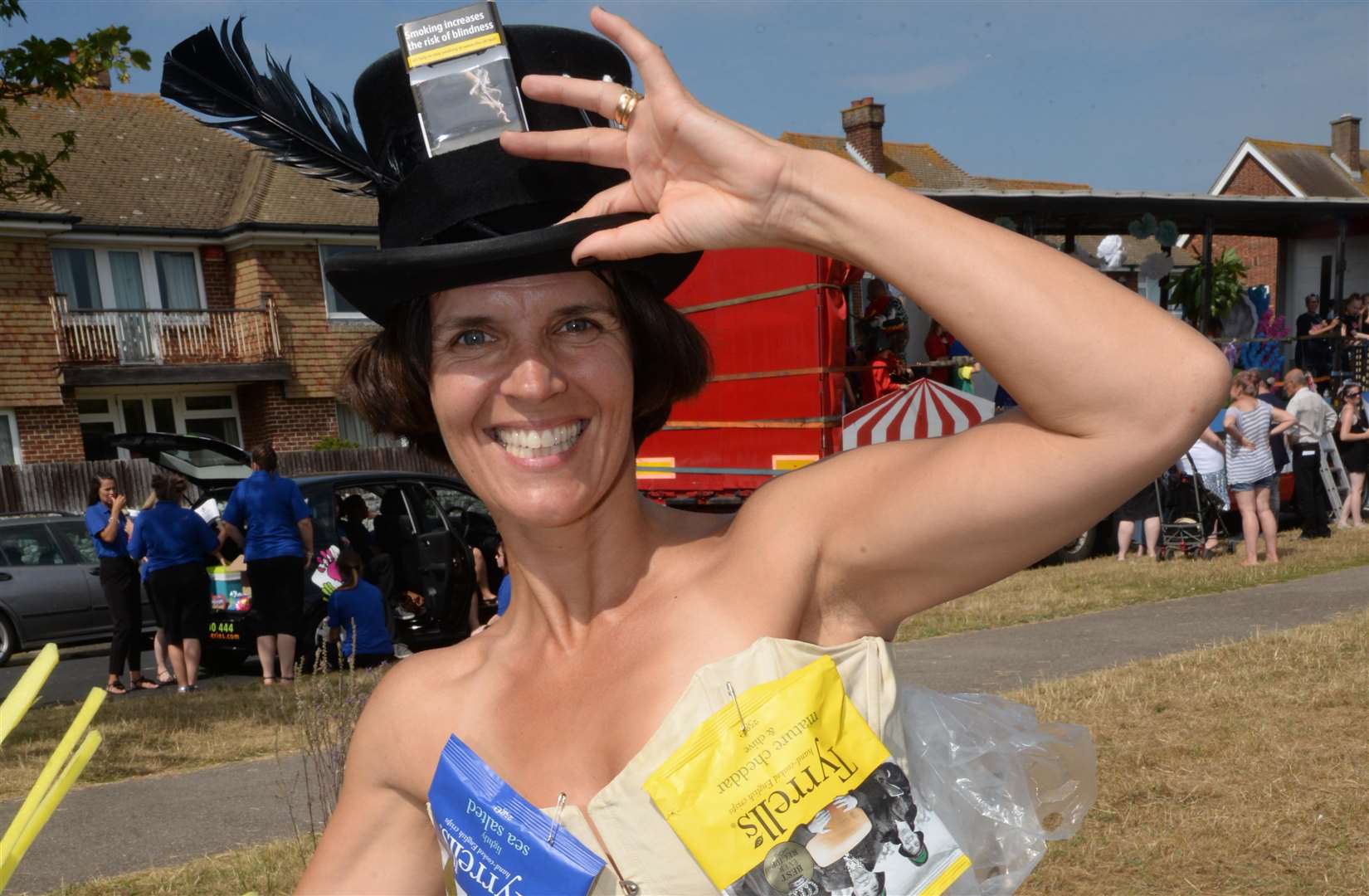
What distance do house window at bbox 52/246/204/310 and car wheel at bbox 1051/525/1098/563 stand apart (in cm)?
1962

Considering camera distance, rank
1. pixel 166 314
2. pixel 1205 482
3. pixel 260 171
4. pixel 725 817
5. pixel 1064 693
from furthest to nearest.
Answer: pixel 260 171
pixel 166 314
pixel 1205 482
pixel 1064 693
pixel 725 817

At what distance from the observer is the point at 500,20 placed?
1695 millimetres

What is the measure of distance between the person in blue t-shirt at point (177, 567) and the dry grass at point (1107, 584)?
5586 millimetres

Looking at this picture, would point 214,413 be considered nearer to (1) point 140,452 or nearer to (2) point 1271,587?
(1) point 140,452

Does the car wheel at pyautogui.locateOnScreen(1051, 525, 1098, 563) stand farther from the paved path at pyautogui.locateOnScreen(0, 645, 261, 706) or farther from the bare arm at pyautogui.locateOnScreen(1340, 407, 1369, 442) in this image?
the paved path at pyautogui.locateOnScreen(0, 645, 261, 706)

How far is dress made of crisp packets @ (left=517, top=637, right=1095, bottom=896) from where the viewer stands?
1552mm

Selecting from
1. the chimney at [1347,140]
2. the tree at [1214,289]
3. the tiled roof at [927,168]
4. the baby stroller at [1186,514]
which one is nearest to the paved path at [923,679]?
the baby stroller at [1186,514]

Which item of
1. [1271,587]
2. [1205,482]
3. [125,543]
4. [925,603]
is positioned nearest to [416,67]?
[925,603]

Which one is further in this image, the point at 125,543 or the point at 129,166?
the point at 129,166

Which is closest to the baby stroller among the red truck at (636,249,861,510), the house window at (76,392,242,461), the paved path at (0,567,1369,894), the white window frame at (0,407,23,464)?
the paved path at (0,567,1369,894)

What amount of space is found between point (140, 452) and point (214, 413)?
53.1ft

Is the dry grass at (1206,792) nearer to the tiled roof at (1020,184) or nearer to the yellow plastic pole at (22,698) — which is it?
the yellow plastic pole at (22,698)

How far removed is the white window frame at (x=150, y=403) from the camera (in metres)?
24.7

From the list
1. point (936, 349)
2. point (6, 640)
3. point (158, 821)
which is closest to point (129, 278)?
point (6, 640)
